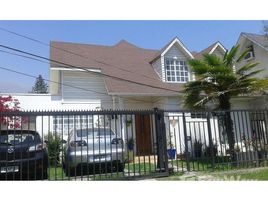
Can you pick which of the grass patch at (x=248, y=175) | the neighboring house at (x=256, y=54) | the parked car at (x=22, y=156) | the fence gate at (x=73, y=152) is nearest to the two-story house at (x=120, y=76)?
the neighboring house at (x=256, y=54)

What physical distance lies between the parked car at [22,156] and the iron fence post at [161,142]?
3.05 m

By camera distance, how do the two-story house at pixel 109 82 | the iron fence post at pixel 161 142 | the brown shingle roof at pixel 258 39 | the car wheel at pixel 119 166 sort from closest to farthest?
the car wheel at pixel 119 166, the iron fence post at pixel 161 142, the two-story house at pixel 109 82, the brown shingle roof at pixel 258 39

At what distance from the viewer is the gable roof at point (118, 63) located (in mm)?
18016

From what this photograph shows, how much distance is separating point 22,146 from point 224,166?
599cm

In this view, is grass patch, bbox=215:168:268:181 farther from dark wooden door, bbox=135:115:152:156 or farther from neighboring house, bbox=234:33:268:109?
neighboring house, bbox=234:33:268:109

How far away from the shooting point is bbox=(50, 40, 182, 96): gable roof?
1802 cm

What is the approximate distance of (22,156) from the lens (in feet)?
25.8

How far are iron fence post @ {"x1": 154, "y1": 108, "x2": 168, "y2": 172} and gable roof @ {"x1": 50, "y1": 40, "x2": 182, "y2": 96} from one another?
26.8 ft

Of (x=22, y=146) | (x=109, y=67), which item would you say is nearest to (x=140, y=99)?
(x=109, y=67)

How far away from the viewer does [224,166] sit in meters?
9.91

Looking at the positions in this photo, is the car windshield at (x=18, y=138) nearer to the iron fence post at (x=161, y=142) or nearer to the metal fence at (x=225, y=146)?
the iron fence post at (x=161, y=142)

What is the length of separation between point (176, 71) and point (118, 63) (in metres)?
3.82
